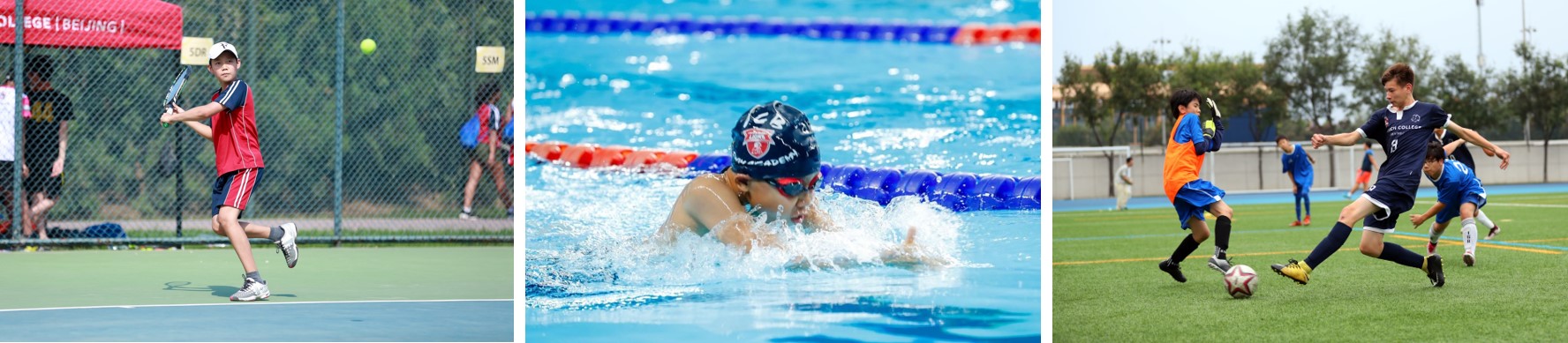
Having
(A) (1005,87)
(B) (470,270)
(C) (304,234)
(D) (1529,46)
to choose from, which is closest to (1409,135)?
(A) (1005,87)

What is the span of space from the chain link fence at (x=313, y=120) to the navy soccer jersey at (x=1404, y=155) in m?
7.76

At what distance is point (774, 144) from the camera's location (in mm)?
4016

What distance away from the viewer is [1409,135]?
23.5 ft

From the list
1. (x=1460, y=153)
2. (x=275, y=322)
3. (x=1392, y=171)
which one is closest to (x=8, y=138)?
(x=275, y=322)

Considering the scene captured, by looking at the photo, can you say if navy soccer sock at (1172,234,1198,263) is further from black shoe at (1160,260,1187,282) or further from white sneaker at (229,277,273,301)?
white sneaker at (229,277,273,301)

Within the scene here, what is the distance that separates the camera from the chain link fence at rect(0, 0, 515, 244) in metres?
12.9

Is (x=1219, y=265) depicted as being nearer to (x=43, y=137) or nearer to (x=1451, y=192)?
(x=1451, y=192)

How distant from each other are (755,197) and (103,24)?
944cm

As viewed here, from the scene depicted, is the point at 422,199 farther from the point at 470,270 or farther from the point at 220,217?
the point at 220,217

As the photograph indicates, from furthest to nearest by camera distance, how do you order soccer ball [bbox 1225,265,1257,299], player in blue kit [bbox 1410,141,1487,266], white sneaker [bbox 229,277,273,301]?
player in blue kit [bbox 1410,141,1487,266], white sneaker [bbox 229,277,273,301], soccer ball [bbox 1225,265,1257,299]

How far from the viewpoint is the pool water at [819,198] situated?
390cm

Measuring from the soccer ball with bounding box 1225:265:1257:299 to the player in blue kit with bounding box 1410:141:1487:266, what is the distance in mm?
2890

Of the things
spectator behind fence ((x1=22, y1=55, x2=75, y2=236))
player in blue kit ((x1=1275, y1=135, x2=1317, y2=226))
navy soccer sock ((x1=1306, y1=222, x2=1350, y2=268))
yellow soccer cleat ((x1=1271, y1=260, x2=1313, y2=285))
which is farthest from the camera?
player in blue kit ((x1=1275, y1=135, x2=1317, y2=226))

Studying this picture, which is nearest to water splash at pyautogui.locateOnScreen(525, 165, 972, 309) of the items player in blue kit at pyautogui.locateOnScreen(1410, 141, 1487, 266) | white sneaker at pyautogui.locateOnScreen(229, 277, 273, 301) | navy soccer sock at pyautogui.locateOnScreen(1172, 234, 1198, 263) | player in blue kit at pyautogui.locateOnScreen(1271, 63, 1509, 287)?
player in blue kit at pyautogui.locateOnScreen(1271, 63, 1509, 287)
